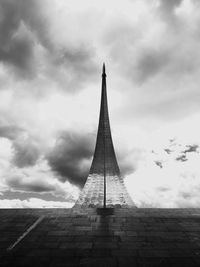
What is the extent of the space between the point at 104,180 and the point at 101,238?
11.0 meters

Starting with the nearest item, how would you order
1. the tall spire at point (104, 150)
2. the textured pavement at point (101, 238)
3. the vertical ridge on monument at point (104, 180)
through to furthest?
the textured pavement at point (101, 238) → the vertical ridge on monument at point (104, 180) → the tall spire at point (104, 150)

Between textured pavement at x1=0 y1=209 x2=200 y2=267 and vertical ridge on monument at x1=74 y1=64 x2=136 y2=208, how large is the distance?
327 inches

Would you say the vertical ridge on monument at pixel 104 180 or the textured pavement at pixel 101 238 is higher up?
the vertical ridge on monument at pixel 104 180

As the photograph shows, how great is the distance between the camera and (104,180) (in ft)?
52.9

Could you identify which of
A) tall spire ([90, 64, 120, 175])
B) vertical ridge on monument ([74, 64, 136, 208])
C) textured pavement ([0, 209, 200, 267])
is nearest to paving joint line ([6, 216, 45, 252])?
textured pavement ([0, 209, 200, 267])

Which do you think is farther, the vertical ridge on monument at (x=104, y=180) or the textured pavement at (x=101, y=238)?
the vertical ridge on monument at (x=104, y=180)

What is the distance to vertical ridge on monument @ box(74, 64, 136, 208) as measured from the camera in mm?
15398

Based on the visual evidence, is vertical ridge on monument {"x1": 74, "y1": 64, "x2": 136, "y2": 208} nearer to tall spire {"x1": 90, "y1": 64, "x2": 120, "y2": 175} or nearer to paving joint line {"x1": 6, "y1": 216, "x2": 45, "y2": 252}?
tall spire {"x1": 90, "y1": 64, "x2": 120, "y2": 175}

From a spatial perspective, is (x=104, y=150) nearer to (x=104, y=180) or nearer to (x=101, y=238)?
(x=104, y=180)

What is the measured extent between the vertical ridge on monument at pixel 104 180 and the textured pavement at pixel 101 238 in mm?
8296

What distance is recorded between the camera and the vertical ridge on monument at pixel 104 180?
15398mm

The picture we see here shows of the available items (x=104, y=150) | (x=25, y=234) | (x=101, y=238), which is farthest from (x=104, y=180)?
(x=101, y=238)

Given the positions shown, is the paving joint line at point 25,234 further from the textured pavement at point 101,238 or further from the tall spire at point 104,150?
the tall spire at point 104,150

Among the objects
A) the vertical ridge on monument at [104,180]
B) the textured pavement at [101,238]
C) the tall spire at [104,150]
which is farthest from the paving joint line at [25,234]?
the tall spire at [104,150]
